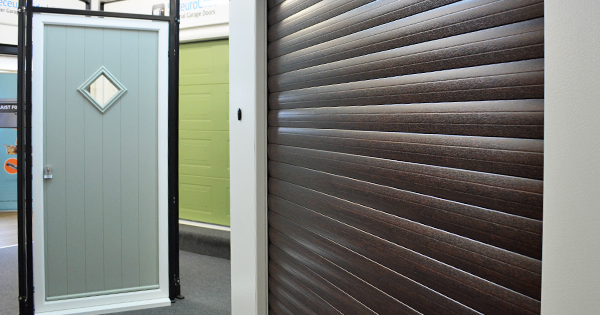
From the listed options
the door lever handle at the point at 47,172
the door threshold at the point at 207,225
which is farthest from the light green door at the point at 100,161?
the door threshold at the point at 207,225

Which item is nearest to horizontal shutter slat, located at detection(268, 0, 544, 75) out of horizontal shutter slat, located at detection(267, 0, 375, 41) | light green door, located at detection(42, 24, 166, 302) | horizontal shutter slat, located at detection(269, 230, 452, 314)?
horizontal shutter slat, located at detection(267, 0, 375, 41)

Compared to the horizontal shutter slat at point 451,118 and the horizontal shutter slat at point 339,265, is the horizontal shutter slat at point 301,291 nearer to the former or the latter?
the horizontal shutter slat at point 339,265

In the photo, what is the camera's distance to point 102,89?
3.60 m

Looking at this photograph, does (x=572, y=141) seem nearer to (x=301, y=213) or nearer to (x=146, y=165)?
(x=301, y=213)

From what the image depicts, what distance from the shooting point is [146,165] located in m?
3.72

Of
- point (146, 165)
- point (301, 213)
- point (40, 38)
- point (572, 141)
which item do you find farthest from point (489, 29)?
point (40, 38)

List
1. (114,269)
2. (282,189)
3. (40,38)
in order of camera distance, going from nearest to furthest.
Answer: (282,189)
(40,38)
(114,269)

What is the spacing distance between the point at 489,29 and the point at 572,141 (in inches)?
16.0

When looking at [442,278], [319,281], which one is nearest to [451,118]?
[442,278]

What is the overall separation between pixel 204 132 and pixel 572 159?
4.90 m

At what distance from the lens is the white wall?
0.76 meters

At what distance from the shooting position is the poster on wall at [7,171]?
24.3ft

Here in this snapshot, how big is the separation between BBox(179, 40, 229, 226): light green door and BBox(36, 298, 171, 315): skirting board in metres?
1.65

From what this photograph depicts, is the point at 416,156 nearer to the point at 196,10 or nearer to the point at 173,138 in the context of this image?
the point at 173,138
